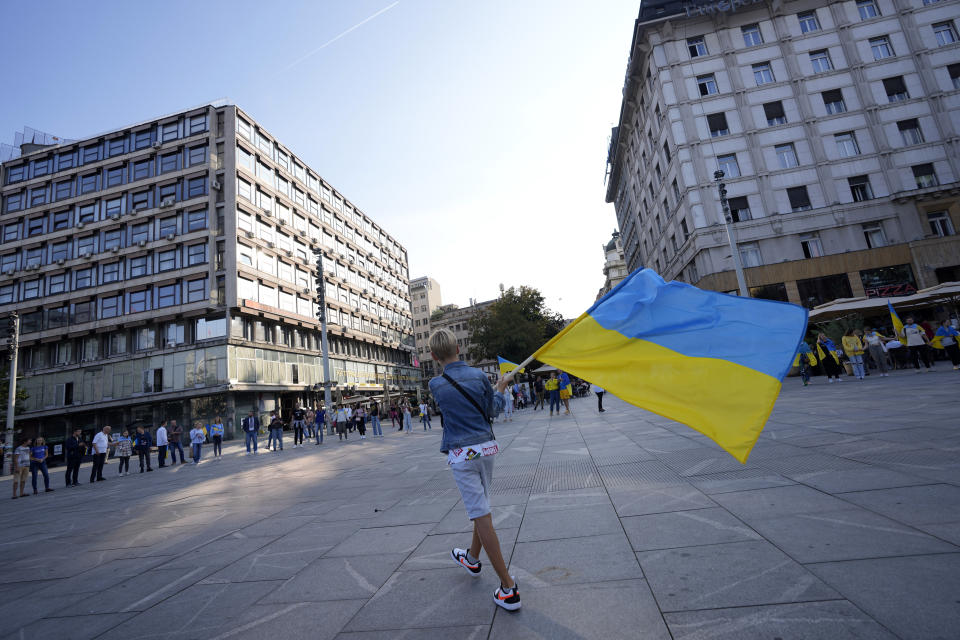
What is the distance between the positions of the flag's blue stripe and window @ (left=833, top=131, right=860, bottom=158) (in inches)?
1327

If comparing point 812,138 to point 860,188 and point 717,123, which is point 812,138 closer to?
point 860,188

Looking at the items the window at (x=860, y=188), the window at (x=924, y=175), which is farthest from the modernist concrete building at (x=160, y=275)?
the window at (x=924, y=175)

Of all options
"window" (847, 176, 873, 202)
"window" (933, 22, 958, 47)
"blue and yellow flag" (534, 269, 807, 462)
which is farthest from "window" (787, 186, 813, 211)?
"blue and yellow flag" (534, 269, 807, 462)

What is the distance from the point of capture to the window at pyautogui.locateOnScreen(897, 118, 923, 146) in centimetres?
2880

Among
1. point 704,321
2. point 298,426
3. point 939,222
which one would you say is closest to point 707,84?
point 939,222

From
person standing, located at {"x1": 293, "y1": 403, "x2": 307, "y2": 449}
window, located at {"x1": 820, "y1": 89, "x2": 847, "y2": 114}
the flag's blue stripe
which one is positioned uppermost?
window, located at {"x1": 820, "y1": 89, "x2": 847, "y2": 114}

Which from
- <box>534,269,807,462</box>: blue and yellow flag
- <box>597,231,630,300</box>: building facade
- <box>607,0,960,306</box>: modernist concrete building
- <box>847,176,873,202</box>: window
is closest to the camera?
<box>534,269,807,462</box>: blue and yellow flag

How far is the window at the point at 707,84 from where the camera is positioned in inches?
1228

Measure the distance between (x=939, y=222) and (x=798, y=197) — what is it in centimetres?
805

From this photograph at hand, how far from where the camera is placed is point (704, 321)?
13.7 feet

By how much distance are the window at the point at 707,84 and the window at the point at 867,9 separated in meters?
10.3

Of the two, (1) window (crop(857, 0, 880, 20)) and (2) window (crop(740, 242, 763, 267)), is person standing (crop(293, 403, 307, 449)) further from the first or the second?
(1) window (crop(857, 0, 880, 20))

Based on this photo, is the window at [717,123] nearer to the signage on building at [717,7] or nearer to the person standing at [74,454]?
the signage on building at [717,7]

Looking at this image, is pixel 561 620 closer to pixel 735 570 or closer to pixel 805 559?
pixel 735 570
